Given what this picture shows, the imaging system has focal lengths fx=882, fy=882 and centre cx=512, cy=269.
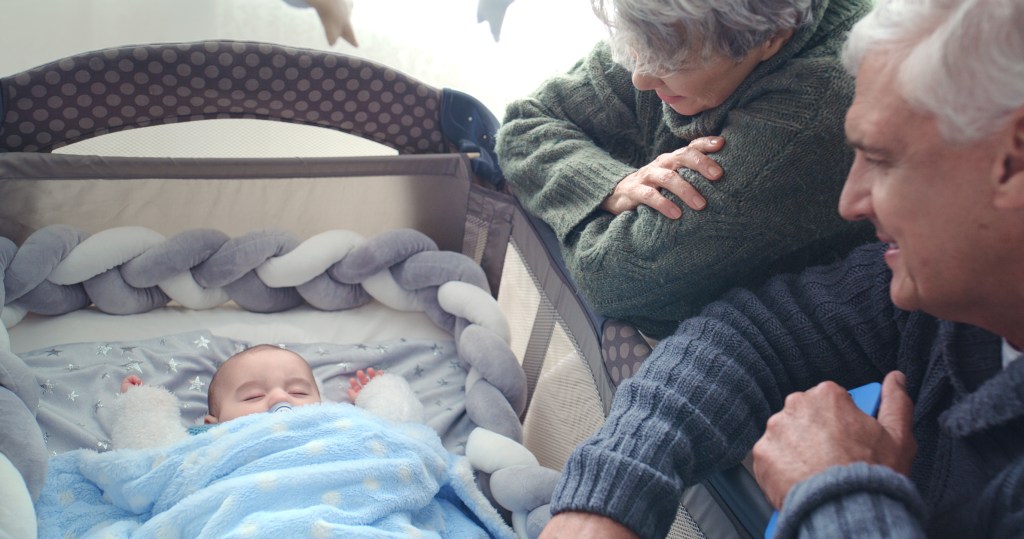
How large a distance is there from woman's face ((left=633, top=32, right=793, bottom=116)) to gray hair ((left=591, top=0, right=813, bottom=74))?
13mm

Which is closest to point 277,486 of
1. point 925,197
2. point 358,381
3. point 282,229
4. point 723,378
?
point 358,381

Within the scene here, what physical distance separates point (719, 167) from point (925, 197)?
29 cm

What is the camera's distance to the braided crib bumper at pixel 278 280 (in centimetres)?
138

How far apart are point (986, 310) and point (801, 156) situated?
26 cm

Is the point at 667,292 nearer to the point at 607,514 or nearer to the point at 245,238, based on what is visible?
the point at 607,514

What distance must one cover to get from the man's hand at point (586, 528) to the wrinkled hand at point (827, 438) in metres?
0.13

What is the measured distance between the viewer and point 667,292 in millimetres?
990

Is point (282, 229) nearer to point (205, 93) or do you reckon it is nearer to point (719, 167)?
point (205, 93)

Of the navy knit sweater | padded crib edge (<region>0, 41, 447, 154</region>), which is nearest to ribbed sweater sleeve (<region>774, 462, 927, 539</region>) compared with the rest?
the navy knit sweater

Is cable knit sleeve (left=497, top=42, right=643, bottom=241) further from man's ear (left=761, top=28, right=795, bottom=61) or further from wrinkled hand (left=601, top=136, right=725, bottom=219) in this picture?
man's ear (left=761, top=28, right=795, bottom=61)

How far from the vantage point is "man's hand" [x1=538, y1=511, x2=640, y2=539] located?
74 centimetres

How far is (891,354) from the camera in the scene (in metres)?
0.87

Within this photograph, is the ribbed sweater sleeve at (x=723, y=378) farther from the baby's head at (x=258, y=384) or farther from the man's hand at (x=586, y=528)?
the baby's head at (x=258, y=384)

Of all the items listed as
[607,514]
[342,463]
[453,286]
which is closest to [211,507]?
[342,463]
